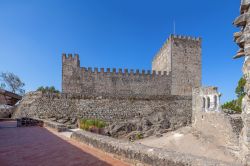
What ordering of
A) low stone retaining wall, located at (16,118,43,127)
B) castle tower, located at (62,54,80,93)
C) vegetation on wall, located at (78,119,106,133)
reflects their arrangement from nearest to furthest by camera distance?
low stone retaining wall, located at (16,118,43,127) → vegetation on wall, located at (78,119,106,133) → castle tower, located at (62,54,80,93)

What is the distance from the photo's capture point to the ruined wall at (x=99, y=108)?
19.0 metres

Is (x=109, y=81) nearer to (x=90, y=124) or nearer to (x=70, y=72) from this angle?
(x=70, y=72)

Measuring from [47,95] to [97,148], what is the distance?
14.9m

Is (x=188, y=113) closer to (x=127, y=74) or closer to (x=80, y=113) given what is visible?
(x=127, y=74)

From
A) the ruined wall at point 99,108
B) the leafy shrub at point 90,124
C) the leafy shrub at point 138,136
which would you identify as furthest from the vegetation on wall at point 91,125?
the leafy shrub at point 138,136

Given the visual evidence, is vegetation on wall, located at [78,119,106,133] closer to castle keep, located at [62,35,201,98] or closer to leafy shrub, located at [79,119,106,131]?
leafy shrub, located at [79,119,106,131]

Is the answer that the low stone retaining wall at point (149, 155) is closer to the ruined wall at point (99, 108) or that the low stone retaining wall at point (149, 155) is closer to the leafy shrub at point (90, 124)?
the leafy shrub at point (90, 124)

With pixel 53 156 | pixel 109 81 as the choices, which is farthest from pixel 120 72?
pixel 53 156

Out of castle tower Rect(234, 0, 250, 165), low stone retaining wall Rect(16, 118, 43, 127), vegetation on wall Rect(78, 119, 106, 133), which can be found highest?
castle tower Rect(234, 0, 250, 165)

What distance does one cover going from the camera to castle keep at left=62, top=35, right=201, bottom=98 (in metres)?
26.2

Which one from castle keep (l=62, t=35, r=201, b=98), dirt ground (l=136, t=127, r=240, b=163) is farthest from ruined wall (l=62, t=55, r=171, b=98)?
dirt ground (l=136, t=127, r=240, b=163)

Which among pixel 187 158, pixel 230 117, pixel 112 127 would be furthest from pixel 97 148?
pixel 112 127

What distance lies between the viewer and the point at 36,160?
5141 mm

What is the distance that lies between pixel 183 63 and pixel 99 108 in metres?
13.8
